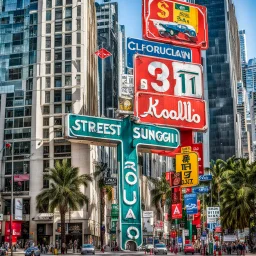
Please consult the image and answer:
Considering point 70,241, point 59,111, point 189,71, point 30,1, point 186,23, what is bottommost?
point 70,241

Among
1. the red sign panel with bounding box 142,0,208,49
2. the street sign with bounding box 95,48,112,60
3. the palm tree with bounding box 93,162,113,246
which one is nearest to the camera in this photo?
the red sign panel with bounding box 142,0,208,49

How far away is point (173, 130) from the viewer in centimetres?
2012

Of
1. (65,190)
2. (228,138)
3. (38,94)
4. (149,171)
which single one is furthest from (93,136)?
(228,138)

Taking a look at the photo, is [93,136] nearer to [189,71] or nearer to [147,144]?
[147,144]

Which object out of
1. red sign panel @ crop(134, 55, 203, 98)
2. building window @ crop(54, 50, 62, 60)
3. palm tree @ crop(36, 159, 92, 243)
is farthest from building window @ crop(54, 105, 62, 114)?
red sign panel @ crop(134, 55, 203, 98)

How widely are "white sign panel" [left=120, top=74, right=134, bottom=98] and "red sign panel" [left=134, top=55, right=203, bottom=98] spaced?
121 cm

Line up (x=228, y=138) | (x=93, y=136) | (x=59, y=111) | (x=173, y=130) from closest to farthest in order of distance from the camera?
(x=93, y=136), (x=173, y=130), (x=59, y=111), (x=228, y=138)

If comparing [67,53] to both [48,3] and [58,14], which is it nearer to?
[58,14]

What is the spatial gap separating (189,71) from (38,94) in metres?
78.4

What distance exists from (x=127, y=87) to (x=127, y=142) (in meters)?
3.75

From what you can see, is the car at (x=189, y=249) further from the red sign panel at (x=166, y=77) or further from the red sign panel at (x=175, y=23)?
the red sign panel at (x=166, y=77)

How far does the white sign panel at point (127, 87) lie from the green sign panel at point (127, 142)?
2.38 metres

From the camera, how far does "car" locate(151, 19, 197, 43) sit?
2316 cm

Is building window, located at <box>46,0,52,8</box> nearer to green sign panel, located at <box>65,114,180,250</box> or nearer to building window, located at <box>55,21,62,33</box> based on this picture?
building window, located at <box>55,21,62,33</box>
